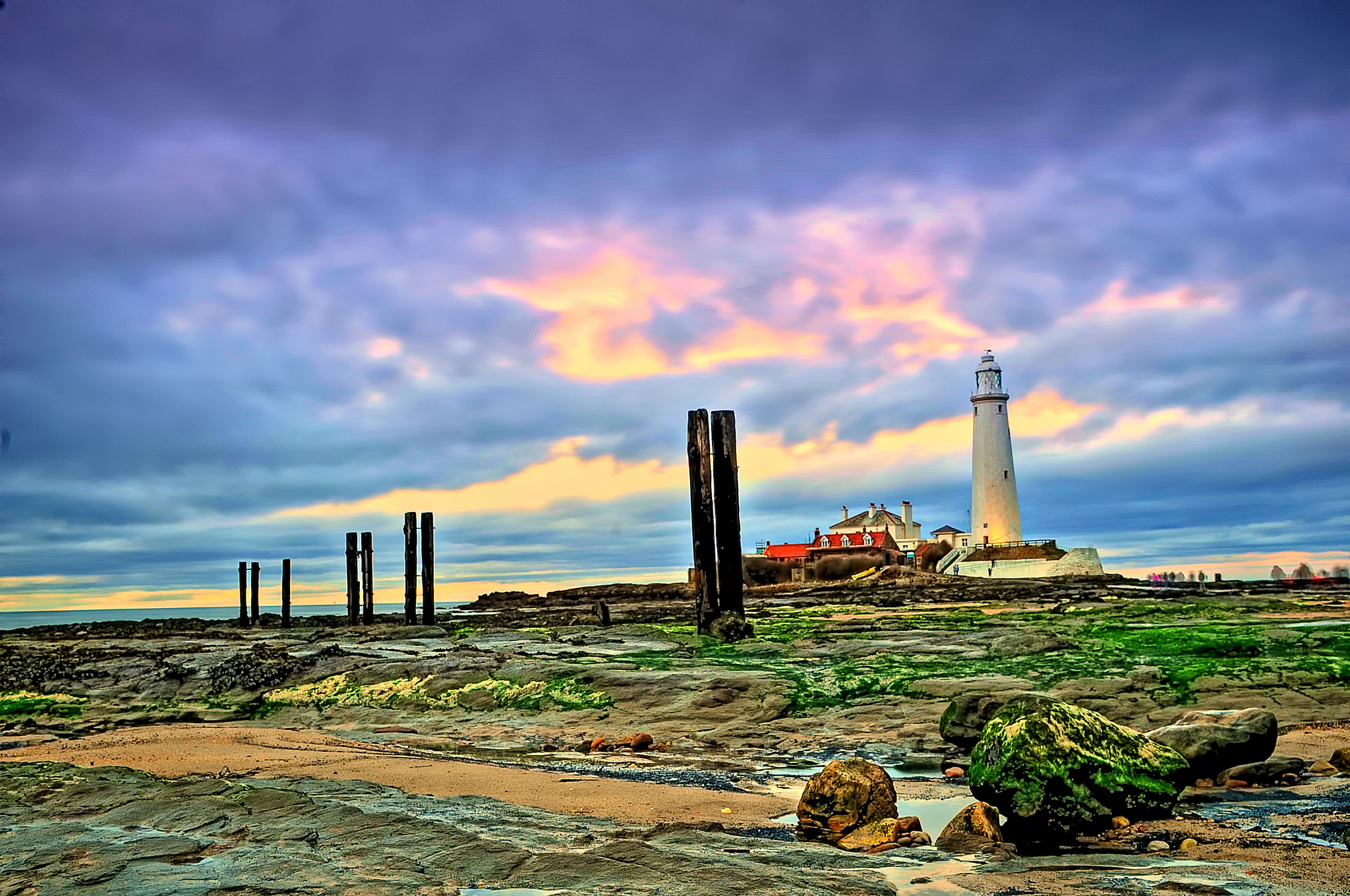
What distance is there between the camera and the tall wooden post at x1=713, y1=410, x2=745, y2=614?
1544 cm

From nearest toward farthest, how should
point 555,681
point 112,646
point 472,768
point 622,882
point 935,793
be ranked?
point 622,882 → point 935,793 → point 472,768 → point 555,681 → point 112,646

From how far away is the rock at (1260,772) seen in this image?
6051mm

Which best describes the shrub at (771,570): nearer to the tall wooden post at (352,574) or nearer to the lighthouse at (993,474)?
the lighthouse at (993,474)

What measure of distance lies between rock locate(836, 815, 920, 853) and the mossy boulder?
54 centimetres

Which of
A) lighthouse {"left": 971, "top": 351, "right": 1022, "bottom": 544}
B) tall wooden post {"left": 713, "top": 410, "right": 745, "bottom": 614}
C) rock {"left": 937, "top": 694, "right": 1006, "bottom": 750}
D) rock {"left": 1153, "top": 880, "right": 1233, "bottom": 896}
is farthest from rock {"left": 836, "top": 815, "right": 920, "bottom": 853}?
lighthouse {"left": 971, "top": 351, "right": 1022, "bottom": 544}

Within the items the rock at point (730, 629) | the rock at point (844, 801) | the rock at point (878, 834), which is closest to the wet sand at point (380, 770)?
the rock at point (844, 801)

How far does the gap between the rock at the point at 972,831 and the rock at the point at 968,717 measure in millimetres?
2211

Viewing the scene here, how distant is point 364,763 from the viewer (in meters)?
7.64

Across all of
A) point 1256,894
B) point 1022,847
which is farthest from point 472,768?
point 1256,894

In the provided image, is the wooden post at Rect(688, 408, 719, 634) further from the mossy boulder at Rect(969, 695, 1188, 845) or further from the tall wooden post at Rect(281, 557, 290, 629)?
the tall wooden post at Rect(281, 557, 290, 629)

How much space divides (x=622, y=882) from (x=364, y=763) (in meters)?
4.03

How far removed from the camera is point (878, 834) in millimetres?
5055

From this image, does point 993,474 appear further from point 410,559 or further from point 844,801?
point 844,801

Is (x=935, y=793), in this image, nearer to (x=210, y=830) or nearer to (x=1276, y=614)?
(x=210, y=830)
